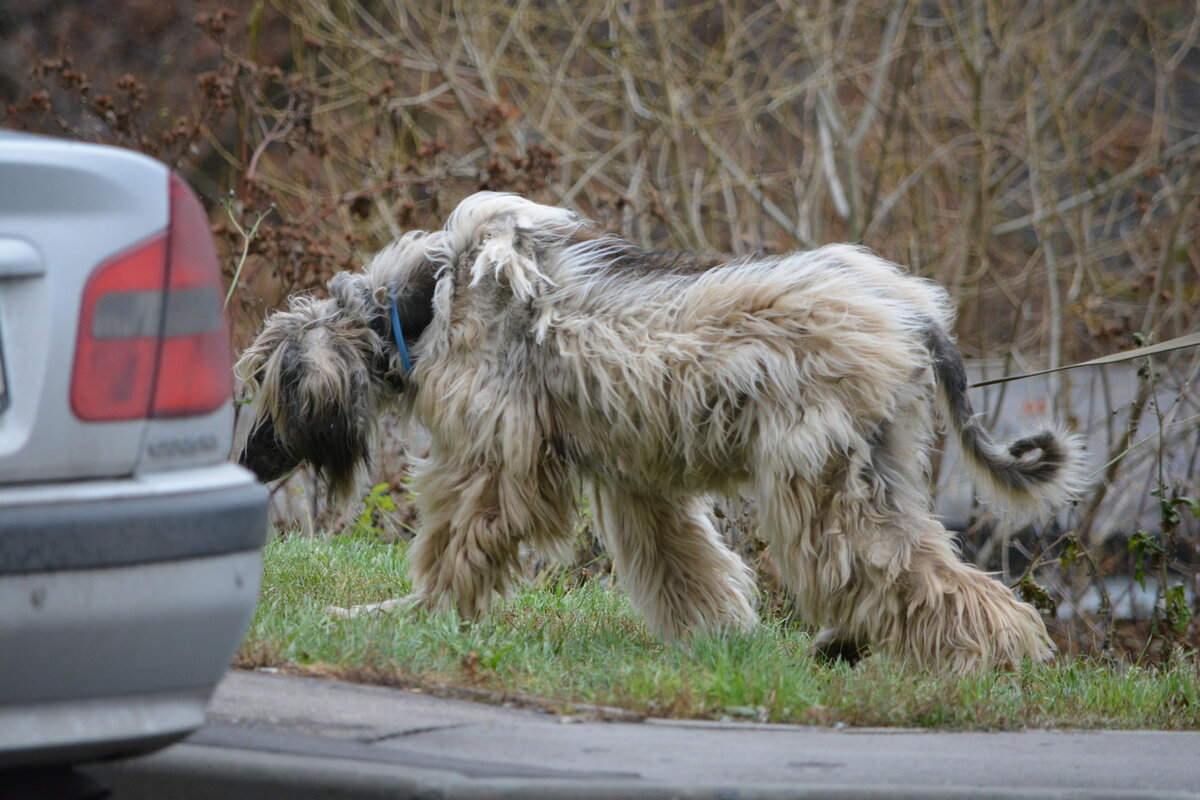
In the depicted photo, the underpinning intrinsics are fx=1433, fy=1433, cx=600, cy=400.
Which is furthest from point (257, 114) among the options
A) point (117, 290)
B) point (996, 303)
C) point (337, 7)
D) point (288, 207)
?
point (996, 303)

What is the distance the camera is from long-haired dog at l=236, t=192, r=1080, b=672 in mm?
4746

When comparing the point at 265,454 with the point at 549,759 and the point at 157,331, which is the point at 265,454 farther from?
the point at 157,331

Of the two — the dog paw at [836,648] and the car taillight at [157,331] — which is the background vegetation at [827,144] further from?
the car taillight at [157,331]

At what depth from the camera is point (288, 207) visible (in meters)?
10.6

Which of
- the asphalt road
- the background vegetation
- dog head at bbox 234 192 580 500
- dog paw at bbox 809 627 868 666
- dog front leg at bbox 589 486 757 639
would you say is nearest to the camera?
the asphalt road

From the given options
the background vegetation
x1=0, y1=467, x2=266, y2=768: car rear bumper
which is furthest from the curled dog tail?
the background vegetation

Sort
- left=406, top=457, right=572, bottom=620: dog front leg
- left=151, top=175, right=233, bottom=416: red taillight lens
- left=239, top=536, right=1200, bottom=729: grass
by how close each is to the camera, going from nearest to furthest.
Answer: left=151, top=175, right=233, bottom=416: red taillight lens, left=239, top=536, right=1200, bottom=729: grass, left=406, top=457, right=572, bottom=620: dog front leg

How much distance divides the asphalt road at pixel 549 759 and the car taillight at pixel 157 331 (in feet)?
3.08

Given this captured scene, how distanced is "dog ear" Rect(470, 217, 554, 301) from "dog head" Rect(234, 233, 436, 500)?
0.92 feet

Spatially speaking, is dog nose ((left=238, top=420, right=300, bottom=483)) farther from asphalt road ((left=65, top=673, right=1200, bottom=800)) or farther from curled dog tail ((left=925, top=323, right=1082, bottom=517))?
curled dog tail ((left=925, top=323, right=1082, bottom=517))

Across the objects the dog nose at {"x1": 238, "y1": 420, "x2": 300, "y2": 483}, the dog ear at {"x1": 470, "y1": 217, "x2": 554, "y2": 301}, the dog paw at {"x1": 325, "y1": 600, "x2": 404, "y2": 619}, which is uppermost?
the dog ear at {"x1": 470, "y1": 217, "x2": 554, "y2": 301}

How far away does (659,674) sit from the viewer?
4.34 metres

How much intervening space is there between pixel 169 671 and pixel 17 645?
291 millimetres

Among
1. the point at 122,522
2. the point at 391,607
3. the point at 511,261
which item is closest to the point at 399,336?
the point at 511,261
